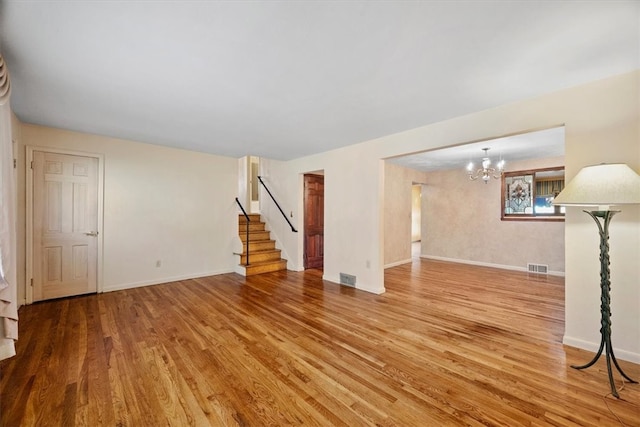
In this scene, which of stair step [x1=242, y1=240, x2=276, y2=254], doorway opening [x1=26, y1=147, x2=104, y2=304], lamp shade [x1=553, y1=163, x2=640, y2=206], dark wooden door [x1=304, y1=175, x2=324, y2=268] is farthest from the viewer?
dark wooden door [x1=304, y1=175, x2=324, y2=268]

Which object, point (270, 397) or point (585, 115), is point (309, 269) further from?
point (585, 115)

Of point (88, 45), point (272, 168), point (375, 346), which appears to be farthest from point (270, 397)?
point (272, 168)

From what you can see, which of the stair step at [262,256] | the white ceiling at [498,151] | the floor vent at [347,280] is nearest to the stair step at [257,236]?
the stair step at [262,256]

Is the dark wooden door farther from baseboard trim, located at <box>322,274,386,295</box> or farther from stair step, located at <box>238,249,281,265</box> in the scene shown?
baseboard trim, located at <box>322,274,386,295</box>

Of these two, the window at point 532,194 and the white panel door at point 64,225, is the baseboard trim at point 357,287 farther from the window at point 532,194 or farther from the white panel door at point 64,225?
the window at point 532,194

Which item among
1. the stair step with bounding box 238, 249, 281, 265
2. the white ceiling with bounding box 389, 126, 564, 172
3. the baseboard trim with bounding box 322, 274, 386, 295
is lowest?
the baseboard trim with bounding box 322, 274, 386, 295

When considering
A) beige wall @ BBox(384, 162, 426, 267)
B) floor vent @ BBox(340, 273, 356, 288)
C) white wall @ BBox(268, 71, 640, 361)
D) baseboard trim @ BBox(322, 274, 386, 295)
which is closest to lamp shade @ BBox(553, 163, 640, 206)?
white wall @ BBox(268, 71, 640, 361)

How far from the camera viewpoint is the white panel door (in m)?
3.65

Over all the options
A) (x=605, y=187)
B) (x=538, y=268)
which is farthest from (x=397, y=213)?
(x=605, y=187)

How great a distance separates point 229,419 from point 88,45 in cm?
262

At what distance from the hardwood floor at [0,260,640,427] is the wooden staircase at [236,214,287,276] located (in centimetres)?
164

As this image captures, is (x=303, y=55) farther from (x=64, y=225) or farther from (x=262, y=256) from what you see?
(x=262, y=256)

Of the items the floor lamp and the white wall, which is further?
the white wall

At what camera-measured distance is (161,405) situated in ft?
5.64
